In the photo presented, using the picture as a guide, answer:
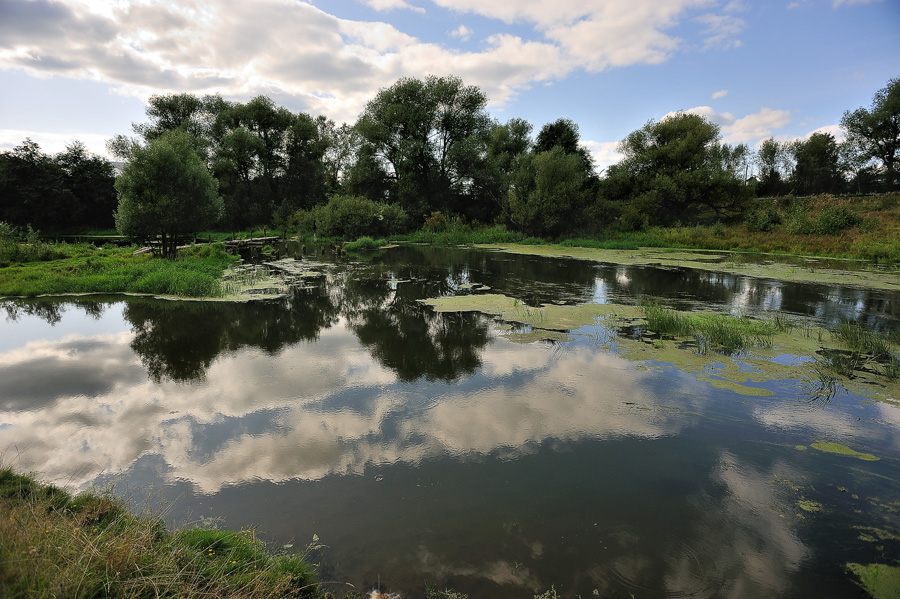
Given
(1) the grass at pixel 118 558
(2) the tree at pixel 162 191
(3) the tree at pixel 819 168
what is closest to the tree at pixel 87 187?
Result: (2) the tree at pixel 162 191

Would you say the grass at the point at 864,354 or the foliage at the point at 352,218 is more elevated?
the foliage at the point at 352,218

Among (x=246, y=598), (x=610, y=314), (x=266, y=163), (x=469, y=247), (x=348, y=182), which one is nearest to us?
(x=246, y=598)

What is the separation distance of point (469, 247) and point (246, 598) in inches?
1141

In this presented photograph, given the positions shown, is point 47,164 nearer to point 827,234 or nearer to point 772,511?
point 772,511

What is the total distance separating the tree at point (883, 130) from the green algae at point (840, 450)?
156 feet

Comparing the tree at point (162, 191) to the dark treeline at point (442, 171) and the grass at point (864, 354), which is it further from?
the grass at point (864, 354)

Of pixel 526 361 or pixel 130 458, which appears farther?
pixel 526 361

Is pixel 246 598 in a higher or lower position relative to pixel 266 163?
lower

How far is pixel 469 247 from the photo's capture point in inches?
1204

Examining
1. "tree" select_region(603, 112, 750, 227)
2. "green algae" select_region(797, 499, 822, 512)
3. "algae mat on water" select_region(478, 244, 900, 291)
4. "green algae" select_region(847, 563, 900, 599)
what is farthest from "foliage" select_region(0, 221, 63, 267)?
"tree" select_region(603, 112, 750, 227)

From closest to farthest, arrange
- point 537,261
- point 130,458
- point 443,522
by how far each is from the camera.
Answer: point 443,522, point 130,458, point 537,261

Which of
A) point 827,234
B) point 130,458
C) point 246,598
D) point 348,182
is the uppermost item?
point 348,182

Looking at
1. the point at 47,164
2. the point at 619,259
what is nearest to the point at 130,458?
the point at 619,259

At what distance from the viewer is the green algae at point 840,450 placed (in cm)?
439
